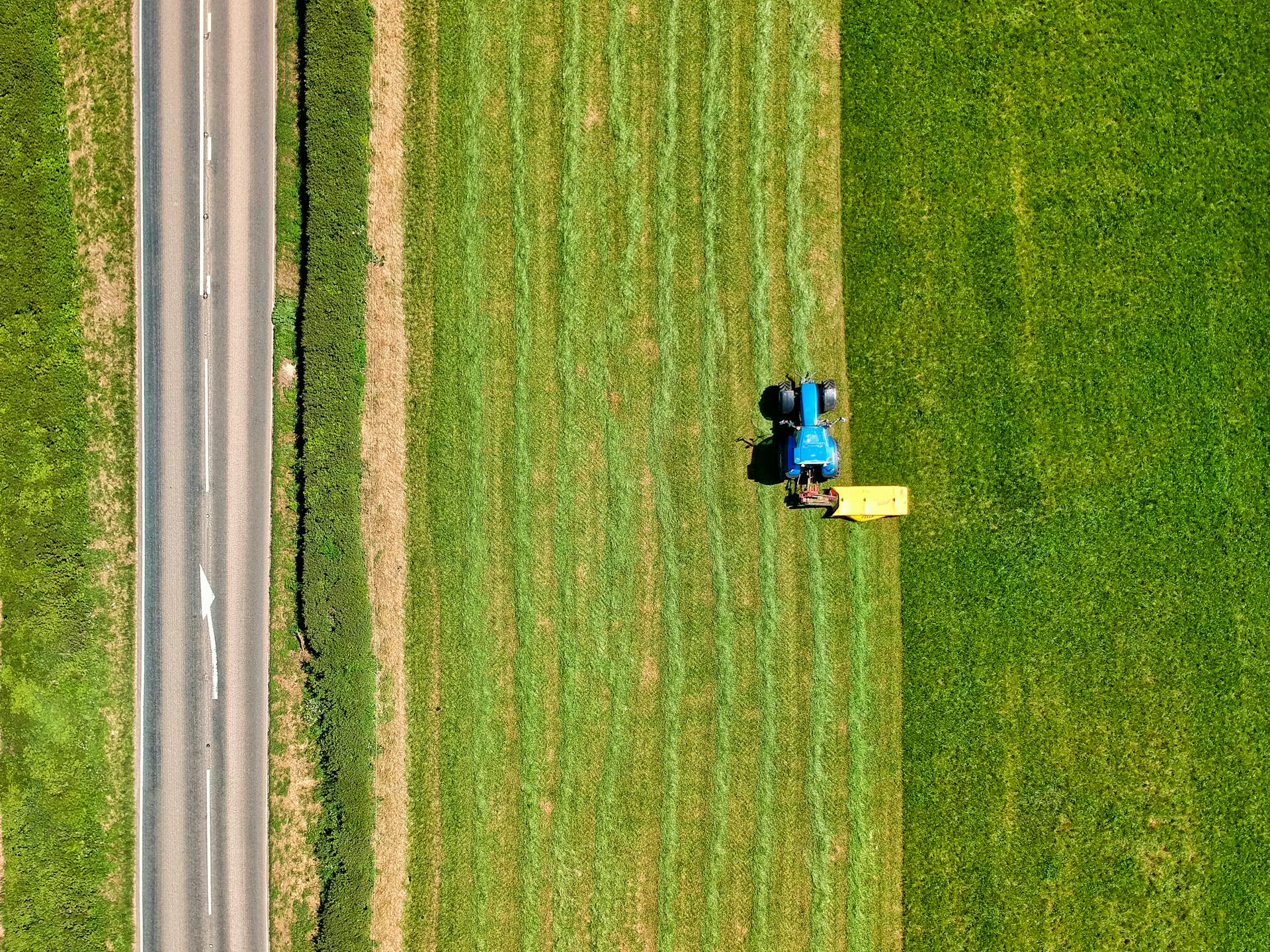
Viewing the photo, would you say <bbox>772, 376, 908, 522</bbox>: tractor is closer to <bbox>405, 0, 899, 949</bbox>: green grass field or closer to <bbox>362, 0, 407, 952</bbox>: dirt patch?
<bbox>405, 0, 899, 949</bbox>: green grass field

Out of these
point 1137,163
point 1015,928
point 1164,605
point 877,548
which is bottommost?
point 1015,928

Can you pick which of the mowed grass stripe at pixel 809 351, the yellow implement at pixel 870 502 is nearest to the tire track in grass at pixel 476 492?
the mowed grass stripe at pixel 809 351

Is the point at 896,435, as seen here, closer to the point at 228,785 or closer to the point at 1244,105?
the point at 1244,105

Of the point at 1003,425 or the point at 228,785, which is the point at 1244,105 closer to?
the point at 1003,425

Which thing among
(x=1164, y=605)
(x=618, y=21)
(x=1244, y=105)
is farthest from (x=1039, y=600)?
(x=618, y=21)

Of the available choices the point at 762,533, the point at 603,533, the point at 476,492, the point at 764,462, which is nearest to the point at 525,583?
the point at 603,533

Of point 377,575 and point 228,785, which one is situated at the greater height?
point 377,575
